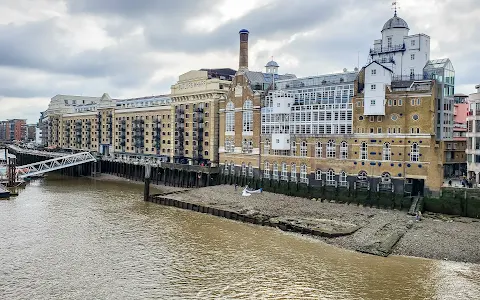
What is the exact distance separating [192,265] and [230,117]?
42549 mm

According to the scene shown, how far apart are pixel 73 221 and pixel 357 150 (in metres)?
36.1

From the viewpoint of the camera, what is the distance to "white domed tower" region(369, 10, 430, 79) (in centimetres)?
6091

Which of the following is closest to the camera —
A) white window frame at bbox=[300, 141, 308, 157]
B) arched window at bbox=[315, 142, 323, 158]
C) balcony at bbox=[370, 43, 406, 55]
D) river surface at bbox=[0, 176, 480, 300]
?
river surface at bbox=[0, 176, 480, 300]

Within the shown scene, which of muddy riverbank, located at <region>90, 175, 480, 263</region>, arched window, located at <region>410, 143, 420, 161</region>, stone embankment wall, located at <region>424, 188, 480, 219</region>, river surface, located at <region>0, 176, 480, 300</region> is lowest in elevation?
river surface, located at <region>0, 176, 480, 300</region>

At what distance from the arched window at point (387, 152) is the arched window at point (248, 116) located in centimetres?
2288

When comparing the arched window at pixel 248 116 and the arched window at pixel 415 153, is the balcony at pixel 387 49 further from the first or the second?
the arched window at pixel 248 116

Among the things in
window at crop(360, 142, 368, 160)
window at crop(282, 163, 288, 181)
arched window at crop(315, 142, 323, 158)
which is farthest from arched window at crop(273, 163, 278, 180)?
window at crop(360, 142, 368, 160)

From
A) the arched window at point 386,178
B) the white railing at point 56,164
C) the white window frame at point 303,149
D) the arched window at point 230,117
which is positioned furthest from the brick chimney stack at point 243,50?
the white railing at point 56,164

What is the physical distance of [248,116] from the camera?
71.2m

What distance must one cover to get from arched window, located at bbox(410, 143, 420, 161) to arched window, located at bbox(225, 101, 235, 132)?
100ft

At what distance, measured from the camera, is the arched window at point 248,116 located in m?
70.8

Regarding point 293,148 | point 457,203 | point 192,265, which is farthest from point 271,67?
point 192,265

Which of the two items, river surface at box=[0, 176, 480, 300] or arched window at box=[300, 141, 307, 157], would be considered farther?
arched window at box=[300, 141, 307, 157]

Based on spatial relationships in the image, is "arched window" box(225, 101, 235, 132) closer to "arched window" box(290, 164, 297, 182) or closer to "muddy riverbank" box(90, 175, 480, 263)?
"arched window" box(290, 164, 297, 182)
